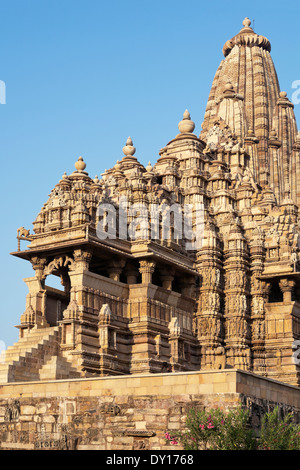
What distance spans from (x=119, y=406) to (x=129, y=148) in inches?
898

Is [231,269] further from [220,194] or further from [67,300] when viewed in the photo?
[67,300]

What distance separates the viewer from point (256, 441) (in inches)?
893

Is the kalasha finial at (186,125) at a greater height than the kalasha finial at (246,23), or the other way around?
the kalasha finial at (246,23)

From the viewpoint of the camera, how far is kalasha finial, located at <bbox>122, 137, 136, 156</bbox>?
45312mm

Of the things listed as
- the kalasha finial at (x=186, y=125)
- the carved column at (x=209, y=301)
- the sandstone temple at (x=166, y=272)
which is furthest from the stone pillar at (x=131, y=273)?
the kalasha finial at (x=186, y=125)

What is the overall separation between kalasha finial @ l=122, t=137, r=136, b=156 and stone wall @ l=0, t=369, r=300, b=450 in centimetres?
2123

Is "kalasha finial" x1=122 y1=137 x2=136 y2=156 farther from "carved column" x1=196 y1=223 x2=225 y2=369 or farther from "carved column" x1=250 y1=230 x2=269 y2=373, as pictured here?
"carved column" x1=250 y1=230 x2=269 y2=373

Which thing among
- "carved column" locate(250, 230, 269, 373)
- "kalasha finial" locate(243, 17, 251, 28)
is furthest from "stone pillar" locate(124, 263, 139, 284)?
"kalasha finial" locate(243, 17, 251, 28)

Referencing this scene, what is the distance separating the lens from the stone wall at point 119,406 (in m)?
23.6

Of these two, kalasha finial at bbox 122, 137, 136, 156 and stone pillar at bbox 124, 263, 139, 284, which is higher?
kalasha finial at bbox 122, 137, 136, 156

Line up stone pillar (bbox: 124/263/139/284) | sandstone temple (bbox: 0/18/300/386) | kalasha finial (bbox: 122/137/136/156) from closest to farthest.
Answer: sandstone temple (bbox: 0/18/300/386) → stone pillar (bbox: 124/263/139/284) → kalasha finial (bbox: 122/137/136/156)

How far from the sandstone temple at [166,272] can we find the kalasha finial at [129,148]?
0.06 metres

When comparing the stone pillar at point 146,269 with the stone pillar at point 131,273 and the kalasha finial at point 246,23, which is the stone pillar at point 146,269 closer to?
the stone pillar at point 131,273

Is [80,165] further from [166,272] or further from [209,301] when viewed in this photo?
[209,301]
